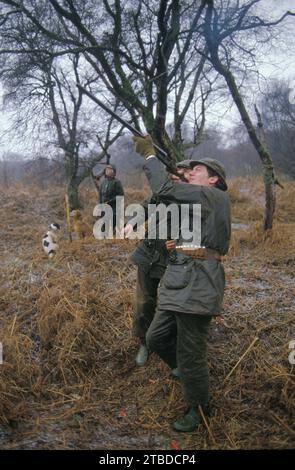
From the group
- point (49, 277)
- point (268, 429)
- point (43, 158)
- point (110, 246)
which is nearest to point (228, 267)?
point (110, 246)

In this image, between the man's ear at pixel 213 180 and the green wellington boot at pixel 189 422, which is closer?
the green wellington boot at pixel 189 422

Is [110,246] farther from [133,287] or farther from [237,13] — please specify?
[237,13]

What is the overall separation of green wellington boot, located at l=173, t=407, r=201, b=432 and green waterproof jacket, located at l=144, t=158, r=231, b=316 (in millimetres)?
859

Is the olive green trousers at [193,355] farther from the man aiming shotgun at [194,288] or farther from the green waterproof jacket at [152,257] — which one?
the green waterproof jacket at [152,257]

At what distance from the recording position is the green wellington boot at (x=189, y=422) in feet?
10.9

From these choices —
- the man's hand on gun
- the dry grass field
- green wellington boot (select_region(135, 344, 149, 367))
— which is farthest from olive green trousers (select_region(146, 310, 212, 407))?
green wellington boot (select_region(135, 344, 149, 367))

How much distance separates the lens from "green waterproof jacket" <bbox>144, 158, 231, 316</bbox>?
310 centimetres

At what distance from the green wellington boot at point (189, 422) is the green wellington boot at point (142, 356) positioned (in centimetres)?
91

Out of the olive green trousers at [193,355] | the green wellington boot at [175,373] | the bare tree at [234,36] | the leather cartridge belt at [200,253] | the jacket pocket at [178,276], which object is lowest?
the green wellington boot at [175,373]

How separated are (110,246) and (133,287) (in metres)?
1.82

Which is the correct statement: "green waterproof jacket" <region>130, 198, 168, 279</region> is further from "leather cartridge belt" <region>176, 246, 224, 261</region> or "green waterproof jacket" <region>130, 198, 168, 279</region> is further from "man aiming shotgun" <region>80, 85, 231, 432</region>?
"leather cartridge belt" <region>176, 246, 224, 261</region>

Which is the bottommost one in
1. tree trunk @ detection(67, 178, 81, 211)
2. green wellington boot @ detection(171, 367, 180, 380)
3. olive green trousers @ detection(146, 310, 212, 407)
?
green wellington boot @ detection(171, 367, 180, 380)

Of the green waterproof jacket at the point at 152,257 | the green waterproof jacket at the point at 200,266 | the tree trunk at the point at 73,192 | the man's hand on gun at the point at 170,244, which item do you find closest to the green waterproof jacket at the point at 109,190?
the tree trunk at the point at 73,192

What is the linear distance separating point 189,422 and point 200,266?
48.0 inches
